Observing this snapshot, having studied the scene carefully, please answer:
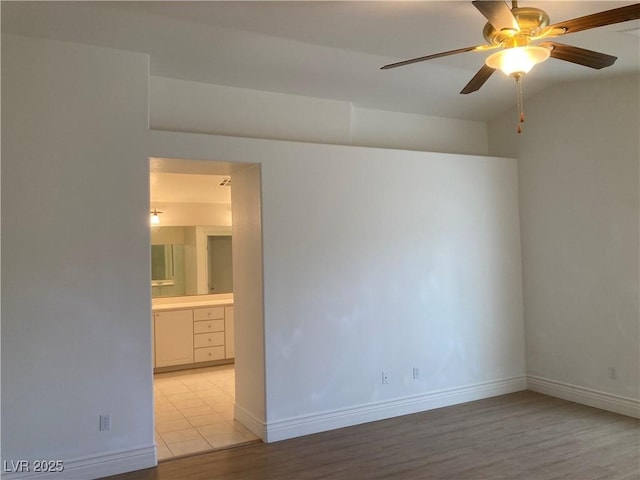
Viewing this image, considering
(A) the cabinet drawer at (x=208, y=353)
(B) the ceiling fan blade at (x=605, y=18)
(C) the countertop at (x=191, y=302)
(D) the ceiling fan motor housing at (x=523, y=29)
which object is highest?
(D) the ceiling fan motor housing at (x=523, y=29)

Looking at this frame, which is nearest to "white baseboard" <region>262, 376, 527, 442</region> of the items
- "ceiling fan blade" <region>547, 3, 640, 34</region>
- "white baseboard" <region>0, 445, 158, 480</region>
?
"white baseboard" <region>0, 445, 158, 480</region>

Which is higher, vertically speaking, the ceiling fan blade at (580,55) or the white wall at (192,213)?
the ceiling fan blade at (580,55)

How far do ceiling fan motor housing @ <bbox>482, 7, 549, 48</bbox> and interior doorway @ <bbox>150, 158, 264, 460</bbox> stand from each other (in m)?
2.18

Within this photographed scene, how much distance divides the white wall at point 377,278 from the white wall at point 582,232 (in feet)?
0.79

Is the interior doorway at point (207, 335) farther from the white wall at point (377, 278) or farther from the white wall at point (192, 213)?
the white wall at point (377, 278)

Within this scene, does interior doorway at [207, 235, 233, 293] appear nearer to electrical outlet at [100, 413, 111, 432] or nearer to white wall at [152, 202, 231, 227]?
white wall at [152, 202, 231, 227]

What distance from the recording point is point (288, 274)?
4070 millimetres

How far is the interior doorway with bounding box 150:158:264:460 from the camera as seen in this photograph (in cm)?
402

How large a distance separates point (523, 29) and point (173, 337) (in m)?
5.43

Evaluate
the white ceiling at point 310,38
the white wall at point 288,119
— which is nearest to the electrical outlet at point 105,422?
the white wall at point 288,119

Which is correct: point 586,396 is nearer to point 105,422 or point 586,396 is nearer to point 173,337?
point 105,422

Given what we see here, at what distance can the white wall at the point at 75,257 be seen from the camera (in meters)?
3.20

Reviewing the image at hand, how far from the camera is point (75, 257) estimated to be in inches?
132

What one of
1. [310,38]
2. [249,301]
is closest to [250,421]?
[249,301]
